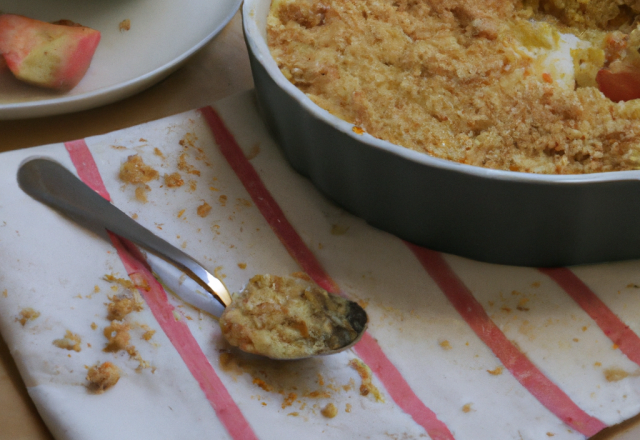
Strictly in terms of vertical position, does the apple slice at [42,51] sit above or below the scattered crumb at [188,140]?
above

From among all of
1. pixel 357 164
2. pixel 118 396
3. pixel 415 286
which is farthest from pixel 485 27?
pixel 118 396

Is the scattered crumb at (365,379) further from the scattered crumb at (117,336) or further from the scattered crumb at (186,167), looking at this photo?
the scattered crumb at (186,167)

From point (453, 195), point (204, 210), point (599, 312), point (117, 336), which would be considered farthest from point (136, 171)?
point (599, 312)

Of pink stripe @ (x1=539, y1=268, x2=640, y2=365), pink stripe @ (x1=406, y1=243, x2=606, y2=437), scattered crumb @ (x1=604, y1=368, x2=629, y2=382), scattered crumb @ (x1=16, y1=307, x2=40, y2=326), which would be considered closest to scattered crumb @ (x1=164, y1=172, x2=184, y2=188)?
scattered crumb @ (x1=16, y1=307, x2=40, y2=326)

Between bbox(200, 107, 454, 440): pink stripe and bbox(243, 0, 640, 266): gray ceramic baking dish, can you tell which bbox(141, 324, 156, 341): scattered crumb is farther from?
bbox(243, 0, 640, 266): gray ceramic baking dish

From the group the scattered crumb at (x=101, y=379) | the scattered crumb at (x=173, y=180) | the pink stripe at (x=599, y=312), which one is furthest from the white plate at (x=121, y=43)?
the pink stripe at (x=599, y=312)

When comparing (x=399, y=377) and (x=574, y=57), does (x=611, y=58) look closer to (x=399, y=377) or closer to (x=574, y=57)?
(x=574, y=57)
